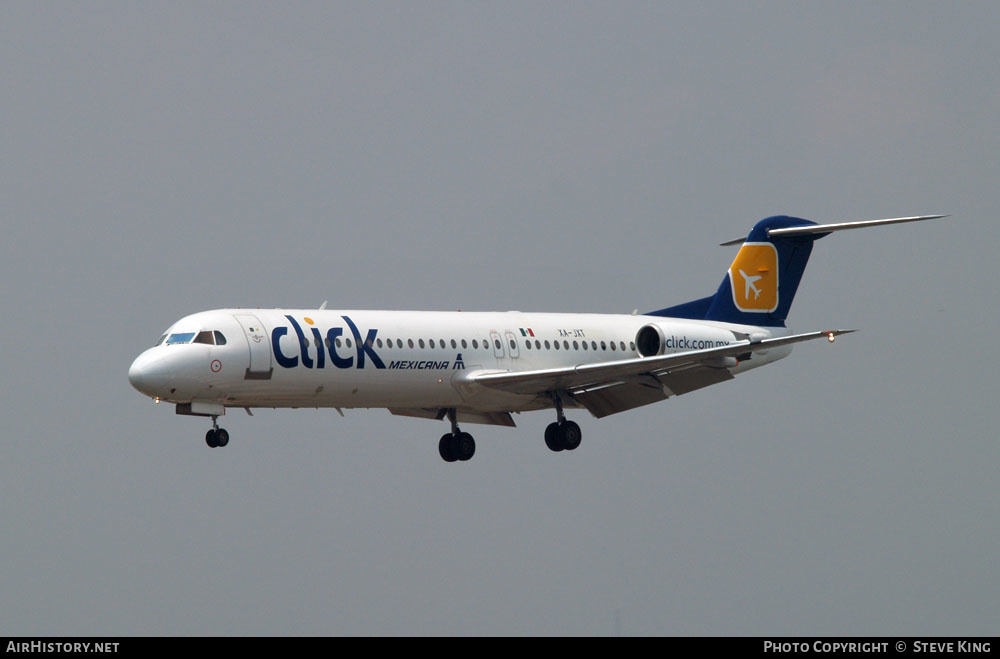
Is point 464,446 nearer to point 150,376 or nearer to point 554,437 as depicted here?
point 554,437

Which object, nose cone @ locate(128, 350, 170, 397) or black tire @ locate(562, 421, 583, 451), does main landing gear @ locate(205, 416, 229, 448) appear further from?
black tire @ locate(562, 421, 583, 451)

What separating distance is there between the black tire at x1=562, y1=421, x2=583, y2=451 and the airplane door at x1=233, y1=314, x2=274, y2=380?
9784 millimetres

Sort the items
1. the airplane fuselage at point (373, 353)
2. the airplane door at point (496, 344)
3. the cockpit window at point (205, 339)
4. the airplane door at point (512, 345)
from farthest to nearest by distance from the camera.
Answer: the airplane door at point (512, 345) → the airplane door at point (496, 344) → the cockpit window at point (205, 339) → the airplane fuselage at point (373, 353)

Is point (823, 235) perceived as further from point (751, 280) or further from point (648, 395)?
point (648, 395)

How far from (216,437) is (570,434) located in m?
10.9

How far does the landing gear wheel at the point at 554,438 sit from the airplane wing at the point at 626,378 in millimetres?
1072

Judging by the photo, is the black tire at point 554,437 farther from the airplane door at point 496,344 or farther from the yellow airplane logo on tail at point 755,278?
the yellow airplane logo on tail at point 755,278

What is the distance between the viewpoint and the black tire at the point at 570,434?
46781 mm

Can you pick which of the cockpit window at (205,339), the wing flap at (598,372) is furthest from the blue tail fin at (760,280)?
the cockpit window at (205,339)

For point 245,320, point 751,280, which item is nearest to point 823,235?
point 751,280

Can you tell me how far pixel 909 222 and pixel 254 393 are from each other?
1849 centimetres

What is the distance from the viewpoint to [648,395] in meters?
46.9

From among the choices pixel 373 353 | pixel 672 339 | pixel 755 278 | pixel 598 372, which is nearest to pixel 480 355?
pixel 598 372

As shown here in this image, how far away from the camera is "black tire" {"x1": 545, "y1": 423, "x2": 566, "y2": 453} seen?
46844mm
